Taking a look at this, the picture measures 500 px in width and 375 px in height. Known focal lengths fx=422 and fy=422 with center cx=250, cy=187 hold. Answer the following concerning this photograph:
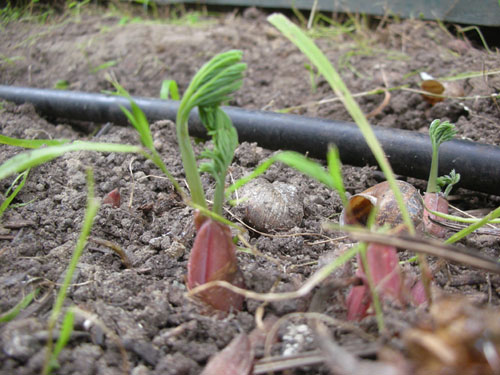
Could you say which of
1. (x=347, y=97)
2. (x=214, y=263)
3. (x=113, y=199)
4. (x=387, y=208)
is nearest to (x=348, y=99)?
(x=347, y=97)

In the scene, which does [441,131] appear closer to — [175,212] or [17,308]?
[175,212]

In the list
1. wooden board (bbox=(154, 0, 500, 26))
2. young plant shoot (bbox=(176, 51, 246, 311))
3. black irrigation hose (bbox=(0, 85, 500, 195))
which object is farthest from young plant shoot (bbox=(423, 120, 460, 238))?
wooden board (bbox=(154, 0, 500, 26))

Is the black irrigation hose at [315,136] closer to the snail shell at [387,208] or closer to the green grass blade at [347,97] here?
the snail shell at [387,208]

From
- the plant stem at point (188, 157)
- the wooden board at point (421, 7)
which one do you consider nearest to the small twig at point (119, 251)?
the plant stem at point (188, 157)

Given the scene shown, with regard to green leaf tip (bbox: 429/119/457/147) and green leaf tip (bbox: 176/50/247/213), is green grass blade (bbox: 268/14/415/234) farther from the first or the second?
green leaf tip (bbox: 429/119/457/147)

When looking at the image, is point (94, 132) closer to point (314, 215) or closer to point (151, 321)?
point (314, 215)
